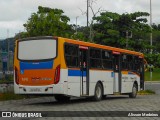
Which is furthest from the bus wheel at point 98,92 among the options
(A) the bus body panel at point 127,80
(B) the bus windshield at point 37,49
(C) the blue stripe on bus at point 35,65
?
(B) the bus windshield at point 37,49

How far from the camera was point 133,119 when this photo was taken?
→ 13.7 meters

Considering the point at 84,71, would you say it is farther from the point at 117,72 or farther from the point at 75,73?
the point at 117,72

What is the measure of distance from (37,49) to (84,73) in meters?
2.74

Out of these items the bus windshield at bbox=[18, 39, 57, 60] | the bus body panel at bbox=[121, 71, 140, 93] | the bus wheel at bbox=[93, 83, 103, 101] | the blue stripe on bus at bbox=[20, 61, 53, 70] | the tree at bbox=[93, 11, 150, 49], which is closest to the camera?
the blue stripe on bus at bbox=[20, 61, 53, 70]

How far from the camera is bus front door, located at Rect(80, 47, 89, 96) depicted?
2197 cm

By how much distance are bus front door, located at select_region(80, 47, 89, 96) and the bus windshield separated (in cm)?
205

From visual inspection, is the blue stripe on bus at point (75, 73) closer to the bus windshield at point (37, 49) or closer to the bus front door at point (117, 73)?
the bus windshield at point (37, 49)

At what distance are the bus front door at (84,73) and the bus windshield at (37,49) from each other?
2.05m

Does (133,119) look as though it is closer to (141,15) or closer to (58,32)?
(58,32)

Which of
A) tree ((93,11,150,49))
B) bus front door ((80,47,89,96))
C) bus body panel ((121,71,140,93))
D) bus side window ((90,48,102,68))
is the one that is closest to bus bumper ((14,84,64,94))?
bus front door ((80,47,89,96))

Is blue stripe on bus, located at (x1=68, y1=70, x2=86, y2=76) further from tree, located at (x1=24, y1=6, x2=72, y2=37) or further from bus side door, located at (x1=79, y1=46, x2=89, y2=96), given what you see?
tree, located at (x1=24, y1=6, x2=72, y2=37)

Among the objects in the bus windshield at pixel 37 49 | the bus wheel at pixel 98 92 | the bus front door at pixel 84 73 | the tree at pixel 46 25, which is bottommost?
the bus wheel at pixel 98 92

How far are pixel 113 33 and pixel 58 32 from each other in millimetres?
8536

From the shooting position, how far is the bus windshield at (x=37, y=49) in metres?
Answer: 20.5
